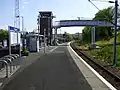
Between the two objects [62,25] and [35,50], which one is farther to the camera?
[62,25]

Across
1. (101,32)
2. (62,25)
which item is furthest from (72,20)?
(101,32)

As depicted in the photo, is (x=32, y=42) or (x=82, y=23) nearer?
(x=32, y=42)

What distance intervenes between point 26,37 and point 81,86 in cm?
3059

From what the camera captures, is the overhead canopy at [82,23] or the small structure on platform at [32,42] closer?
the small structure on platform at [32,42]

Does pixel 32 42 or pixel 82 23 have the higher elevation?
pixel 82 23

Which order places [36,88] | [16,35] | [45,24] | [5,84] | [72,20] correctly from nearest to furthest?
[36,88], [5,84], [16,35], [72,20], [45,24]

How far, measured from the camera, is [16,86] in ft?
38.1

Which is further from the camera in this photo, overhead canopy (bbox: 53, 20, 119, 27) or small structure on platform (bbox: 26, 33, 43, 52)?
overhead canopy (bbox: 53, 20, 119, 27)

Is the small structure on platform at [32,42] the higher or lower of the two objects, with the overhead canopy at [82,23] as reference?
lower

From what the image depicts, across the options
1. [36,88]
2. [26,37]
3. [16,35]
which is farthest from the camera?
[26,37]

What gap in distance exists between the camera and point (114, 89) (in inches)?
448

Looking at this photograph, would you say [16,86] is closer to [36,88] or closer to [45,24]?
[36,88]

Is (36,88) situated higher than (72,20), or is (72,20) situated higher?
(72,20)

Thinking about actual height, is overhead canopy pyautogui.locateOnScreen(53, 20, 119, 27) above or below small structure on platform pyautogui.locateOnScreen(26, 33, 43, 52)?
above
